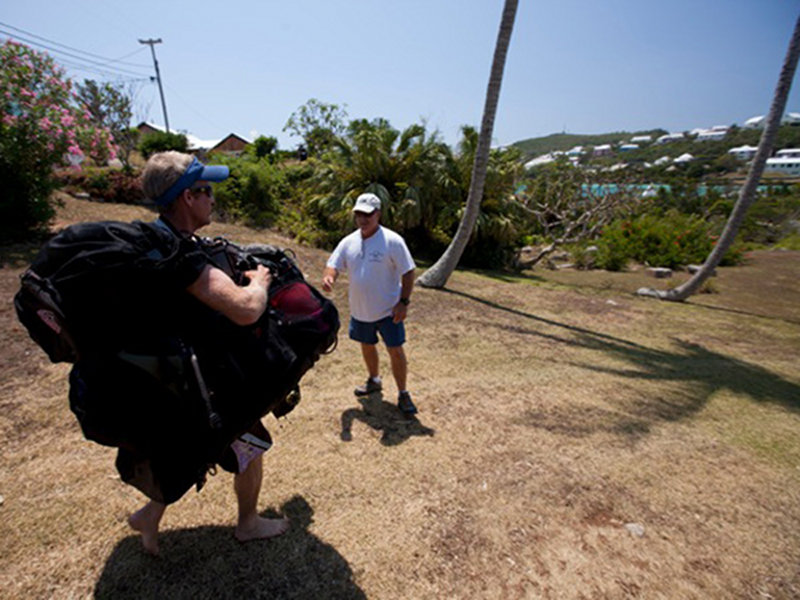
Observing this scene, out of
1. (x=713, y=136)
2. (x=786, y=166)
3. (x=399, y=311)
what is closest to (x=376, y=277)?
(x=399, y=311)

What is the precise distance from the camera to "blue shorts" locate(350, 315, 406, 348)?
3.71 m

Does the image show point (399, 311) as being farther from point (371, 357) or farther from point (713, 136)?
point (713, 136)

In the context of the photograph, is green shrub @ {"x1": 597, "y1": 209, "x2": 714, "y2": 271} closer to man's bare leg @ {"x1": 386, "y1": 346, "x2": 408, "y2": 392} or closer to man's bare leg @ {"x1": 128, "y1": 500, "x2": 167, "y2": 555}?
man's bare leg @ {"x1": 386, "y1": 346, "x2": 408, "y2": 392}

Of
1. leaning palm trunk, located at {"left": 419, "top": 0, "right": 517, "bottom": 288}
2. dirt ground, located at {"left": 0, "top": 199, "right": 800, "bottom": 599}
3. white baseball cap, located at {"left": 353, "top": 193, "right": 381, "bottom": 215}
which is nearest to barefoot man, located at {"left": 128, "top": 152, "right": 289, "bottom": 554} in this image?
dirt ground, located at {"left": 0, "top": 199, "right": 800, "bottom": 599}

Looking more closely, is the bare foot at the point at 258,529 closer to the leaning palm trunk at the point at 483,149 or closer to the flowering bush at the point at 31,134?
the leaning palm trunk at the point at 483,149

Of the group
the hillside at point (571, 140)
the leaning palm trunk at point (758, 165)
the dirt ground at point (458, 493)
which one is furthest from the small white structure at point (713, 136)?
the dirt ground at point (458, 493)

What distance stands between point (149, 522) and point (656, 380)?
5692 millimetres

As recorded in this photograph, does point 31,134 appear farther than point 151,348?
Yes

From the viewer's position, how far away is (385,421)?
150 inches

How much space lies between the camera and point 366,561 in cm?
238

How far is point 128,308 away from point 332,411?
8.85 ft

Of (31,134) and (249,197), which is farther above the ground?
(31,134)

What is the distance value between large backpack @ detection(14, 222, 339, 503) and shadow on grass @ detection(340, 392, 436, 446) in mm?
1975

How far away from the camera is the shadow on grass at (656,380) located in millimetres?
4184
